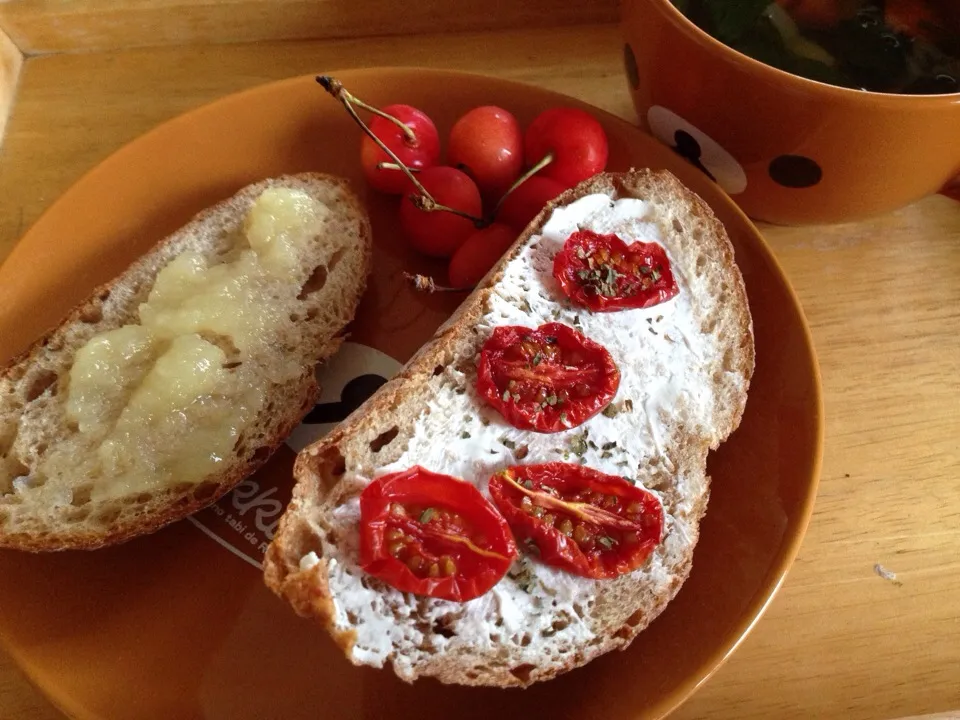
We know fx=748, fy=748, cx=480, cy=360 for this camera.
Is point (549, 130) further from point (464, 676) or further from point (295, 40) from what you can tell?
point (464, 676)

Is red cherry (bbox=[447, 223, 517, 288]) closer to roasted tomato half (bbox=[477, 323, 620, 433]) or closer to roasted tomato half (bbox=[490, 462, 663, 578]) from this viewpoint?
roasted tomato half (bbox=[477, 323, 620, 433])

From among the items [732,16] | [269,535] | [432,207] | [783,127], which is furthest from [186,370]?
[732,16]

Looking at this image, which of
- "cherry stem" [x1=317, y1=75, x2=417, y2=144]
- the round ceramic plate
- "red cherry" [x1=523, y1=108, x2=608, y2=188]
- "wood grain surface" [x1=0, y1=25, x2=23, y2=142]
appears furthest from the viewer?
"wood grain surface" [x1=0, y1=25, x2=23, y2=142]

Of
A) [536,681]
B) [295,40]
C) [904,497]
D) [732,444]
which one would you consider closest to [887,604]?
[904,497]

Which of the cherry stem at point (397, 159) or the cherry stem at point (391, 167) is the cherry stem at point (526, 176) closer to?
the cherry stem at point (397, 159)

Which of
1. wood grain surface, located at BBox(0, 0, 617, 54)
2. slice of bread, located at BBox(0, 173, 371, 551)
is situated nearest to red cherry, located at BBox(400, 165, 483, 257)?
slice of bread, located at BBox(0, 173, 371, 551)

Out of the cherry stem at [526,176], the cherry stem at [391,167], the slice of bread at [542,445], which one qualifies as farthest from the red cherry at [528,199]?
the cherry stem at [391,167]
